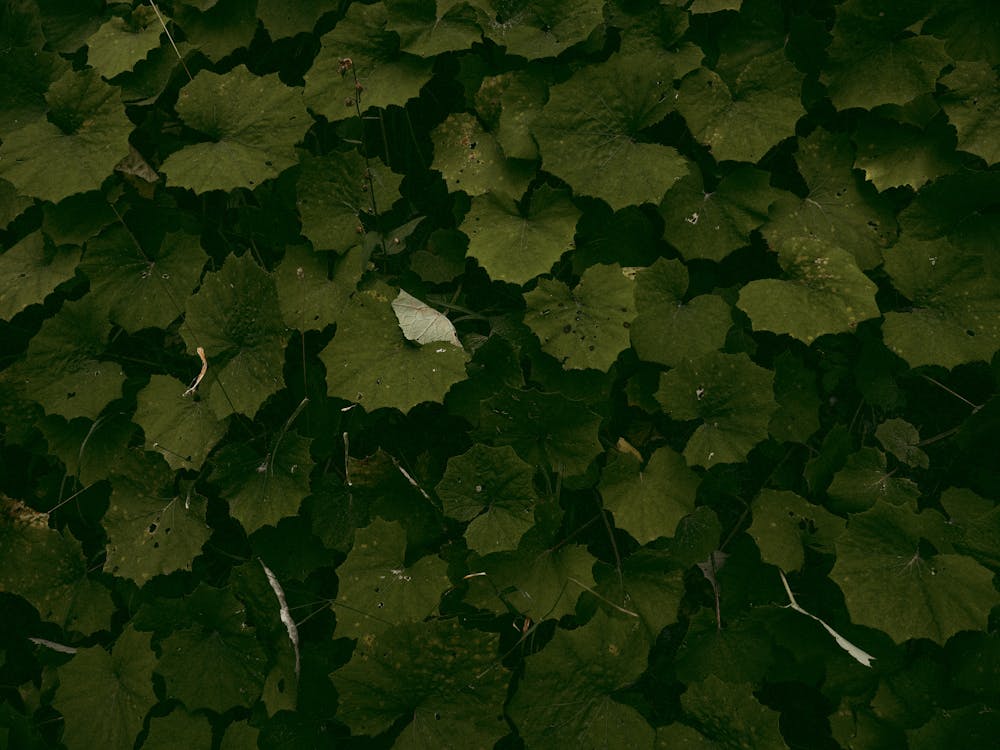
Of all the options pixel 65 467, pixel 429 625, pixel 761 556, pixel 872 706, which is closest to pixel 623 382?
pixel 761 556

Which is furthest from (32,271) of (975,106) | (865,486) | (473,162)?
(975,106)

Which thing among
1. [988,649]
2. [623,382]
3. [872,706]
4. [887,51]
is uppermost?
[887,51]

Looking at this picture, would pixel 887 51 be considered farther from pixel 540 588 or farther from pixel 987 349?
pixel 540 588

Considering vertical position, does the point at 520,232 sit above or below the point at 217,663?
above

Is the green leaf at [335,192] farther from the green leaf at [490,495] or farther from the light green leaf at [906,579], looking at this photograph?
the light green leaf at [906,579]

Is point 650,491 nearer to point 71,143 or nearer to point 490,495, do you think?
point 490,495

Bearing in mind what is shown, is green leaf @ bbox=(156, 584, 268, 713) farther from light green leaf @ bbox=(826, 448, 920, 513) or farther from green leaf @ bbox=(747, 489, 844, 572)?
light green leaf @ bbox=(826, 448, 920, 513)
